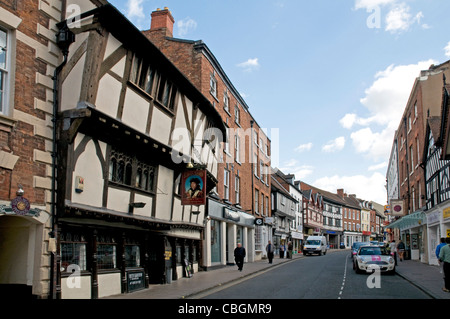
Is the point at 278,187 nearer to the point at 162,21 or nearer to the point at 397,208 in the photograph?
the point at 397,208

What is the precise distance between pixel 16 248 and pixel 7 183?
1.97 meters

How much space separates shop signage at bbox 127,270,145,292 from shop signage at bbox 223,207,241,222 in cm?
1160

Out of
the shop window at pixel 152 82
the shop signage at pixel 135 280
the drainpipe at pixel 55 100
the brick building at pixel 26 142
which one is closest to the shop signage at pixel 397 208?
the shop window at pixel 152 82

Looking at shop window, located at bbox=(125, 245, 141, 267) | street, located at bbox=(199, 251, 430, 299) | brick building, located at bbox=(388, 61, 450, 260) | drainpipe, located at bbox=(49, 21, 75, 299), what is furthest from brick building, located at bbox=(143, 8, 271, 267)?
drainpipe, located at bbox=(49, 21, 75, 299)

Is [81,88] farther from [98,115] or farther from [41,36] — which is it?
[41,36]

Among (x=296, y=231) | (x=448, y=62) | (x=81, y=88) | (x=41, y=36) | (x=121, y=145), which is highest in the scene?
(x=448, y=62)

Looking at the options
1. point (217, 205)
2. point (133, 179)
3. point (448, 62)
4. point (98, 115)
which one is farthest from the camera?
Answer: point (448, 62)

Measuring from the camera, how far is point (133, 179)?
13.6 m

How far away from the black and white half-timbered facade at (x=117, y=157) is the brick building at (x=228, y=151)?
21.7 feet

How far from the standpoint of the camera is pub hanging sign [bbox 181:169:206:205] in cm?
1611

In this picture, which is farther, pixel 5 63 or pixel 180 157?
pixel 180 157

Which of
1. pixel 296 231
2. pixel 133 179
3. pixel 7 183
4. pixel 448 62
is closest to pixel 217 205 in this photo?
pixel 133 179

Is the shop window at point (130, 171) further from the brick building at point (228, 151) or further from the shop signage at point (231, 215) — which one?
the shop signage at point (231, 215)
